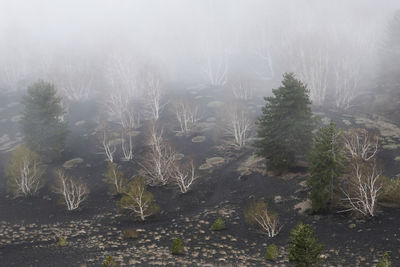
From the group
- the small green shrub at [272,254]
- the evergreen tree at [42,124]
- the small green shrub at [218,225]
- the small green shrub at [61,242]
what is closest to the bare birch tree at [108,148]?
the evergreen tree at [42,124]

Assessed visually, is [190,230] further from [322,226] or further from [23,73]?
[23,73]

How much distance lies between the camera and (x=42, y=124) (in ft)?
138

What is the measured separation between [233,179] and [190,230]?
1124cm

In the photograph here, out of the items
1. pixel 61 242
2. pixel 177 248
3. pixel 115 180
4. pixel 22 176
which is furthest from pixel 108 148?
pixel 177 248

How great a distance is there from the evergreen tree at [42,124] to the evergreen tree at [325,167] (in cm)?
3270

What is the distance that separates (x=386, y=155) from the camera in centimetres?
3309

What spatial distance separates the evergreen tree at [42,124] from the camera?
137 feet

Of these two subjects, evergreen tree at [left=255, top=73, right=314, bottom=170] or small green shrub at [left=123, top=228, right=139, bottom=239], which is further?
evergreen tree at [left=255, top=73, right=314, bottom=170]

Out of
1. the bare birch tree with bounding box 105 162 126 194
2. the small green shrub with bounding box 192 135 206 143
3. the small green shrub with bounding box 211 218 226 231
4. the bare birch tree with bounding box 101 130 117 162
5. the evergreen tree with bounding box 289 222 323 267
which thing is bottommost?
the small green shrub with bounding box 211 218 226 231

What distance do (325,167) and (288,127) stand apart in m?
8.63

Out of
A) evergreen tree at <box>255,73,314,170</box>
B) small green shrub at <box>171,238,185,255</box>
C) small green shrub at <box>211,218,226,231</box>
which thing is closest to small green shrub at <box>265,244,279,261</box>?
small green shrub at <box>171,238,185,255</box>

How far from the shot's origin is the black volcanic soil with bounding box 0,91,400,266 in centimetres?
1958

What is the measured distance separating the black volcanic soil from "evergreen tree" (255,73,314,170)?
2.25m

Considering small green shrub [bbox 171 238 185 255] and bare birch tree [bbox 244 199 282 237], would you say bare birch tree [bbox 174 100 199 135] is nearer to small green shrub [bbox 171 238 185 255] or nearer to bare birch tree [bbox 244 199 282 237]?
bare birch tree [bbox 244 199 282 237]
